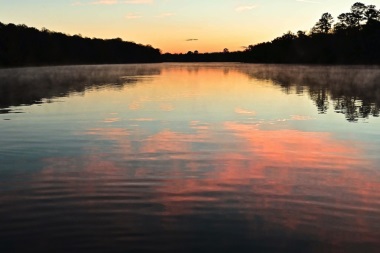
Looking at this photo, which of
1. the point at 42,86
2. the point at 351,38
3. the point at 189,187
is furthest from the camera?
the point at 351,38

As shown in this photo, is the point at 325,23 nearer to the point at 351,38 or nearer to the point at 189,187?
the point at 351,38

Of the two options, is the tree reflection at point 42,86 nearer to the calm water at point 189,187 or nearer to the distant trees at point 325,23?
the calm water at point 189,187

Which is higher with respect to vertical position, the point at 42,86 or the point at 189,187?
the point at 189,187

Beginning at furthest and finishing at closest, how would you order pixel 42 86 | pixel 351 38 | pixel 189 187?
1. pixel 351 38
2. pixel 42 86
3. pixel 189 187

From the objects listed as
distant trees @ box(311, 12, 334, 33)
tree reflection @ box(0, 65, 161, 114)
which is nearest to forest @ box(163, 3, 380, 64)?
distant trees @ box(311, 12, 334, 33)

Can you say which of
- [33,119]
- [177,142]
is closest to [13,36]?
[33,119]

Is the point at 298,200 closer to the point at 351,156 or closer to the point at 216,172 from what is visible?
the point at 216,172

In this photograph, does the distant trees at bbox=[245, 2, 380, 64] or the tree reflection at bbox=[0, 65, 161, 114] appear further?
the distant trees at bbox=[245, 2, 380, 64]

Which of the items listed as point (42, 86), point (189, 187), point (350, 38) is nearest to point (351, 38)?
point (350, 38)

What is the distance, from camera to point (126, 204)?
10.3 metres

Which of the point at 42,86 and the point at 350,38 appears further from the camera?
the point at 350,38

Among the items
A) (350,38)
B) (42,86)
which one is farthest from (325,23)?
(42,86)

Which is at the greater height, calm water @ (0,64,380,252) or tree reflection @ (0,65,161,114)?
calm water @ (0,64,380,252)

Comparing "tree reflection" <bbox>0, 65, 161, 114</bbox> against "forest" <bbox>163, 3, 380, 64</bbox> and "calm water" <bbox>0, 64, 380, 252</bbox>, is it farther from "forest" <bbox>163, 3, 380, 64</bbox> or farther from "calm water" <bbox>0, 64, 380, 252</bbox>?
"forest" <bbox>163, 3, 380, 64</bbox>
